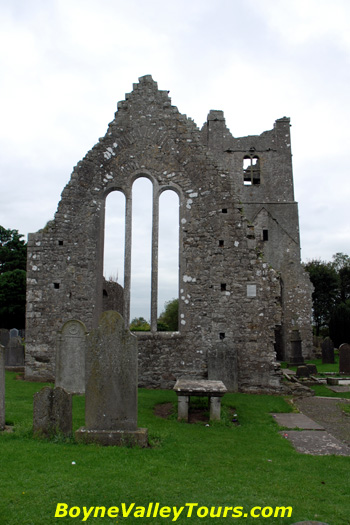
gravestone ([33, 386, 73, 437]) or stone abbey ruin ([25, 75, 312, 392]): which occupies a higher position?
stone abbey ruin ([25, 75, 312, 392])

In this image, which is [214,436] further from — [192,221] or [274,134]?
Result: [274,134]

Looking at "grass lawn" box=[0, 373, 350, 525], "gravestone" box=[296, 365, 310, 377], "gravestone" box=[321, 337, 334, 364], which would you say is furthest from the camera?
"gravestone" box=[321, 337, 334, 364]

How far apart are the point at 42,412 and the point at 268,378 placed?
6159 mm

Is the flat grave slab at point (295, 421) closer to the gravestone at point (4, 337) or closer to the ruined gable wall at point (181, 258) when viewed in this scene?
the ruined gable wall at point (181, 258)

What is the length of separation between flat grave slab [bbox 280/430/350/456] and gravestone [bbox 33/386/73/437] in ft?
9.36

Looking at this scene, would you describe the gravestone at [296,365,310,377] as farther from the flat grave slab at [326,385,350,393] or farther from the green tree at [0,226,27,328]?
the green tree at [0,226,27,328]

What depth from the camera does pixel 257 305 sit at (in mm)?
9844

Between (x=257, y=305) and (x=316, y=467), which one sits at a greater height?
(x=257, y=305)

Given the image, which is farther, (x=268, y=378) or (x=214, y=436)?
(x=268, y=378)

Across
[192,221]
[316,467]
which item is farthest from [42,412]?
[192,221]

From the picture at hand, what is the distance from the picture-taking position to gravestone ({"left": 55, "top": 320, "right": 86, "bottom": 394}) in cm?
835

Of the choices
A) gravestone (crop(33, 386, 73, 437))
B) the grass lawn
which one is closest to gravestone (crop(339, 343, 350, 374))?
the grass lawn

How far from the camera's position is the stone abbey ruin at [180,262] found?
9.82m

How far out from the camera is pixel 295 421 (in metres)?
6.74
